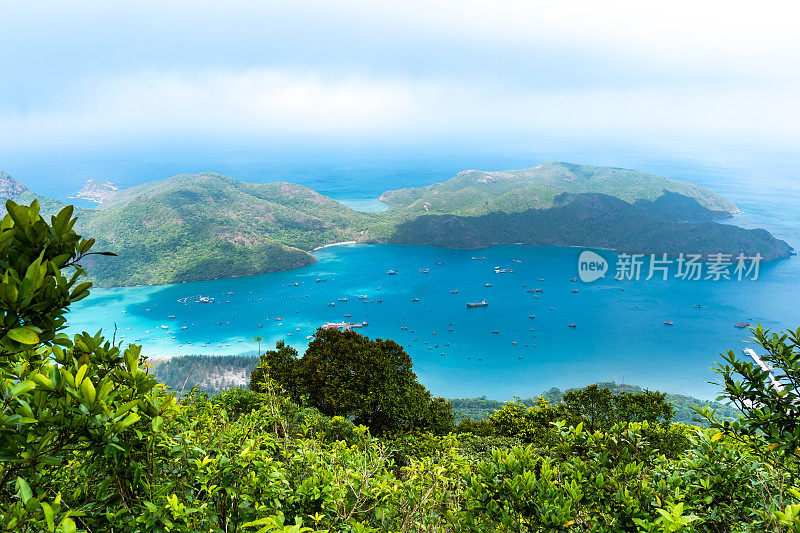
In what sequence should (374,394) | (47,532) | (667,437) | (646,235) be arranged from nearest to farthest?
(47,532) < (667,437) < (374,394) < (646,235)

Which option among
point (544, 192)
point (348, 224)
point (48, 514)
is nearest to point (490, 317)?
point (348, 224)

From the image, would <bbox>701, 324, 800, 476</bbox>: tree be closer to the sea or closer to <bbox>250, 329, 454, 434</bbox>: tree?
<bbox>250, 329, 454, 434</bbox>: tree

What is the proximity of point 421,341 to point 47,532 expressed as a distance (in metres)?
53.5

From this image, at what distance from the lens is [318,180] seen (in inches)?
7485

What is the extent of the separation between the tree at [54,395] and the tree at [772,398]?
3390mm

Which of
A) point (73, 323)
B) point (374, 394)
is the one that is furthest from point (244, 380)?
point (374, 394)

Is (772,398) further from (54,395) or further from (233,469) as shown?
(54,395)

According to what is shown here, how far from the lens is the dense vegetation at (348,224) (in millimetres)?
77625

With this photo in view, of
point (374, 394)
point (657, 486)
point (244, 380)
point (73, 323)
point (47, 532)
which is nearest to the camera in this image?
point (47, 532)

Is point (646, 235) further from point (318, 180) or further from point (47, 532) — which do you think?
point (318, 180)

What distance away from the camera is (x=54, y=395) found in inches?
66.2

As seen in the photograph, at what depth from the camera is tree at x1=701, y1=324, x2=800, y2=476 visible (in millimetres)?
2537

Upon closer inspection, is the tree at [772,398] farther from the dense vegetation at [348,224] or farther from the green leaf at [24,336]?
the dense vegetation at [348,224]

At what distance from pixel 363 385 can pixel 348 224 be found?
299 feet
